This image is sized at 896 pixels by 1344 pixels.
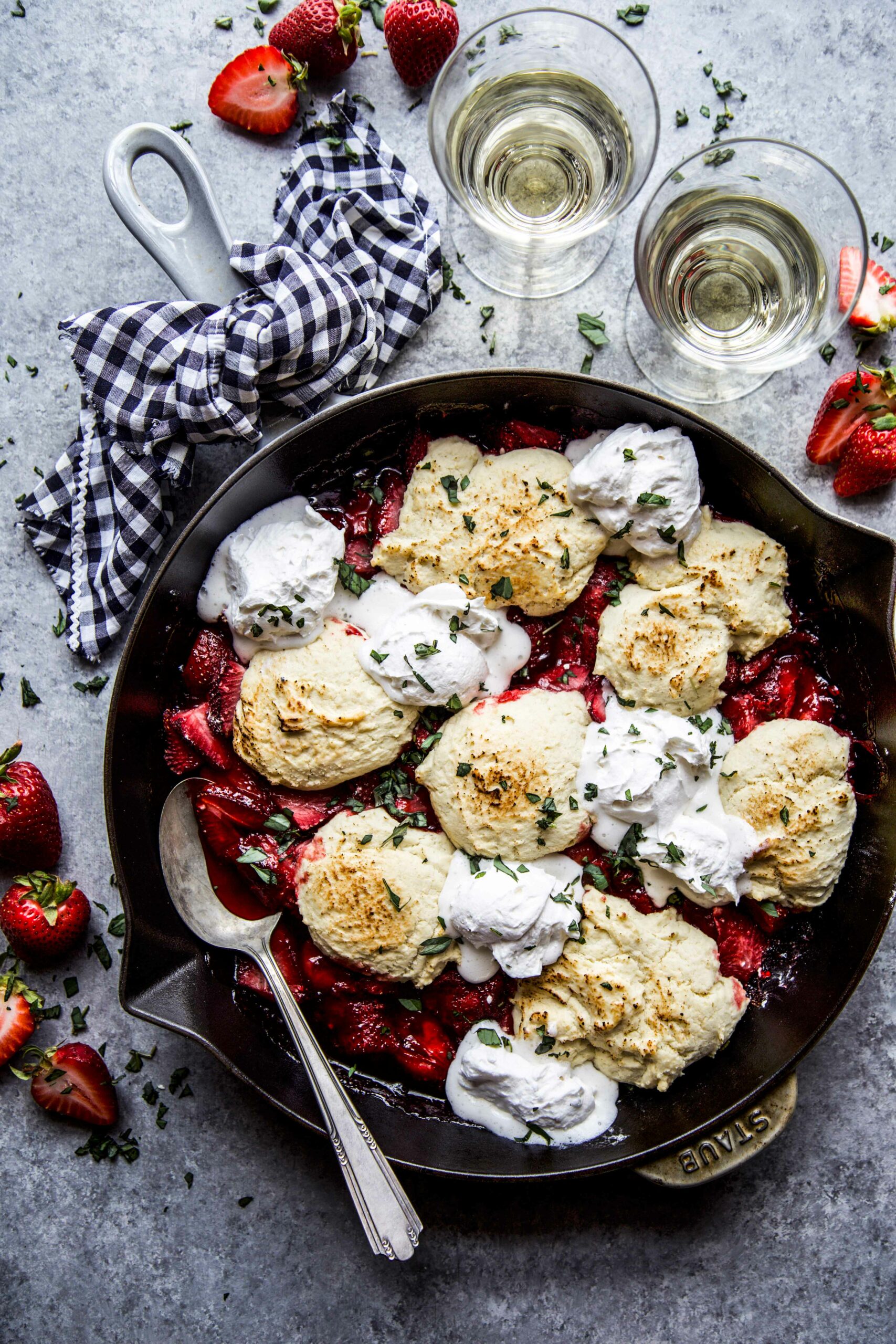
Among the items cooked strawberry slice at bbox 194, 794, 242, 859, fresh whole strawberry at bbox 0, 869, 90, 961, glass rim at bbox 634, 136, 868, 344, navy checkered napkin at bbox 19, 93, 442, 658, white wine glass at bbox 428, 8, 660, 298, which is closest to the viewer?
glass rim at bbox 634, 136, 868, 344

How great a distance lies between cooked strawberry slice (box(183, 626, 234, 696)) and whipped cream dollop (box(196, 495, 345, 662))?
0.30ft

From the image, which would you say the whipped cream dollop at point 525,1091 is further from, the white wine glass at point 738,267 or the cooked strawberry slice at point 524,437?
the white wine glass at point 738,267

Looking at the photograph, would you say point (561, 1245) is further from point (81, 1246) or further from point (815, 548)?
point (815, 548)

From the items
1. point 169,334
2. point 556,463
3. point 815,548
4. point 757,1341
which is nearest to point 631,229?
point 556,463

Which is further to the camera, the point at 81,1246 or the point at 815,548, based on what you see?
the point at 81,1246

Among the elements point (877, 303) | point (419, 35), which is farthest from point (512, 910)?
point (419, 35)

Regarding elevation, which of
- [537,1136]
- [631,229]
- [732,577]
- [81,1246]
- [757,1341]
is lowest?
[81,1246]

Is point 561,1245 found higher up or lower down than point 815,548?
lower down

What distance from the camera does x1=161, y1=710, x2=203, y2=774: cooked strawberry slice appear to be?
9.30 feet

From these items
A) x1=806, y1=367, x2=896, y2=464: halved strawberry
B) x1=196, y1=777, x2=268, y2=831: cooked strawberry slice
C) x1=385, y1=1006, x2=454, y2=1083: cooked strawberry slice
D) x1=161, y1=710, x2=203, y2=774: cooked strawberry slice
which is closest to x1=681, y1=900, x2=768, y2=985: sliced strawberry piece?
x1=385, y1=1006, x2=454, y2=1083: cooked strawberry slice

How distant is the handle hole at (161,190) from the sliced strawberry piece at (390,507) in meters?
1.14

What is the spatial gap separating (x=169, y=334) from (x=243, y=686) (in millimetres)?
1097

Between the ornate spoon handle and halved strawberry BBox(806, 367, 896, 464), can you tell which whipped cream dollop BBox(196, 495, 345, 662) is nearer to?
the ornate spoon handle

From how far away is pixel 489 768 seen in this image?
2.60 metres
